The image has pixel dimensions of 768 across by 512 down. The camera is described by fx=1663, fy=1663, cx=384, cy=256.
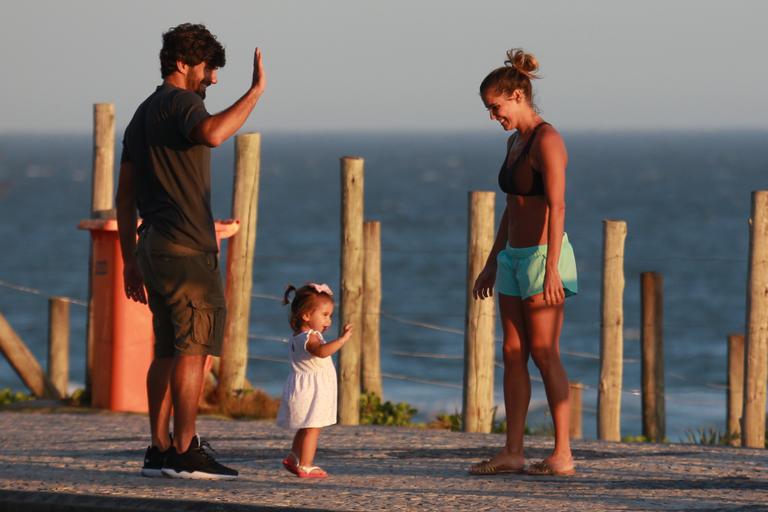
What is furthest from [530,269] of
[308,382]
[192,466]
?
[192,466]

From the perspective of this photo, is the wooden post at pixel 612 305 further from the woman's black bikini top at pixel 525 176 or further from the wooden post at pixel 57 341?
the wooden post at pixel 57 341

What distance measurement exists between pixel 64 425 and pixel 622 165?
5284 inches

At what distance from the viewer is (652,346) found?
10.9 meters

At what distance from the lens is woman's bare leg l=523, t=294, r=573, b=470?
295 inches

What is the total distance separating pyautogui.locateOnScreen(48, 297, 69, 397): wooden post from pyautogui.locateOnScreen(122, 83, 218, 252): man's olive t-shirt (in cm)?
607

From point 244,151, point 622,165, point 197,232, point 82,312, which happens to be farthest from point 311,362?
point 622,165

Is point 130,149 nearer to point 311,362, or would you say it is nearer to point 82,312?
point 311,362

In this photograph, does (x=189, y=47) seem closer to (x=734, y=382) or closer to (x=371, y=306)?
(x=371, y=306)

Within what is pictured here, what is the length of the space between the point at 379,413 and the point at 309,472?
3.68 m

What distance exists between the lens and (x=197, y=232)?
7238 mm

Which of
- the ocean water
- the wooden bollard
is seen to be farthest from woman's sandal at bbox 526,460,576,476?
the wooden bollard

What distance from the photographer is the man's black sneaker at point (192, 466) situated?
7.27 meters

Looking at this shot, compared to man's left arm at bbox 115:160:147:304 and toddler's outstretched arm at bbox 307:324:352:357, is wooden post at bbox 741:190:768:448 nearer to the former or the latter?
toddler's outstretched arm at bbox 307:324:352:357

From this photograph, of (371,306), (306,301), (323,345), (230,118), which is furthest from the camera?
(371,306)
